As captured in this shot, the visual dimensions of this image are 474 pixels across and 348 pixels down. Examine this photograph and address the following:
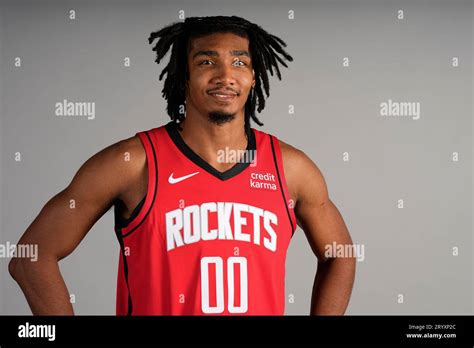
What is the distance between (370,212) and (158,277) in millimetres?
1669

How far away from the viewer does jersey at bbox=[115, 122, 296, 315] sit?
158cm

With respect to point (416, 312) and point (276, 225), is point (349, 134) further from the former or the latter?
Result: point (276, 225)

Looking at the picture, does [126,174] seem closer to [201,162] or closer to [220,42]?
[201,162]

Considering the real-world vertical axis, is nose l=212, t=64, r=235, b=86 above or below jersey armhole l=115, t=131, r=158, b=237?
above

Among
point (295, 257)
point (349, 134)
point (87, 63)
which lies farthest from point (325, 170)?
point (87, 63)

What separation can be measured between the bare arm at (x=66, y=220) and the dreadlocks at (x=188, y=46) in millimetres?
248

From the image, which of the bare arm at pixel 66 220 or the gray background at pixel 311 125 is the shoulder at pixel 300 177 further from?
the gray background at pixel 311 125

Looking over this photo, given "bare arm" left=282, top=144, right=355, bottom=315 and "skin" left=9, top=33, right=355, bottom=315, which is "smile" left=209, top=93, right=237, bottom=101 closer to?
"skin" left=9, top=33, right=355, bottom=315

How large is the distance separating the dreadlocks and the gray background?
1.21m

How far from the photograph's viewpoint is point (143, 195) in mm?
1616

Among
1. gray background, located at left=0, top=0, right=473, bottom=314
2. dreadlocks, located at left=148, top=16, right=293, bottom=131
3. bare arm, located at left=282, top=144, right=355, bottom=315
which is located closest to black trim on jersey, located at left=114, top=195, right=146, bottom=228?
dreadlocks, located at left=148, top=16, right=293, bottom=131

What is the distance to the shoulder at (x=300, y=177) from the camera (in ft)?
5.67

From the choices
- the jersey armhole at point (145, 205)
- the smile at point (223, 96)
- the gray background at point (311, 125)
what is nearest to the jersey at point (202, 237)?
the jersey armhole at point (145, 205)
